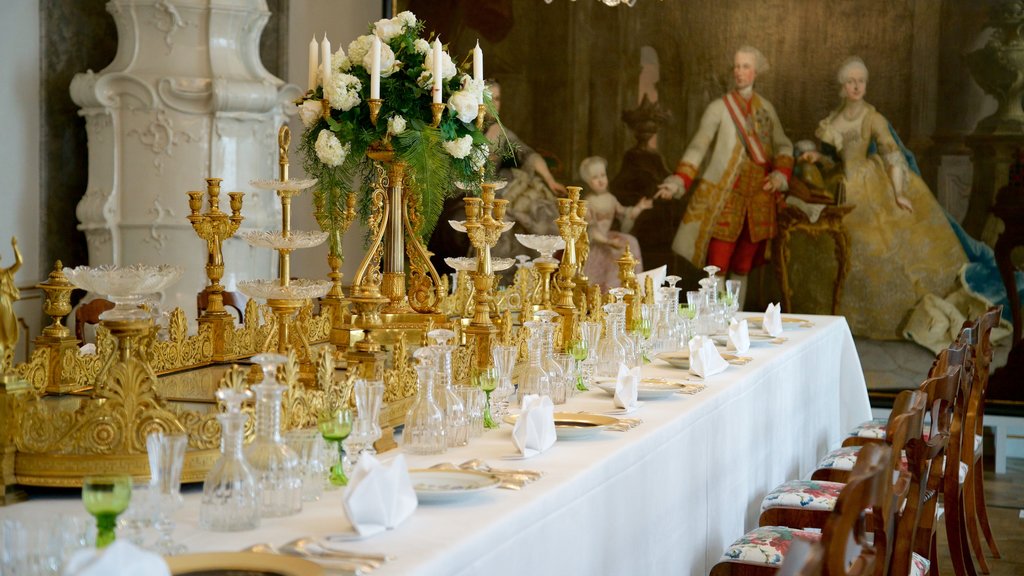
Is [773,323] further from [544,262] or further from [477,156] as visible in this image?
[477,156]

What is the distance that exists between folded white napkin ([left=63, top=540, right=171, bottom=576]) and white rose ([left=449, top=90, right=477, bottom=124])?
299cm

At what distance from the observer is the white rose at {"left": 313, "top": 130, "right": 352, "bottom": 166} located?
4543mm

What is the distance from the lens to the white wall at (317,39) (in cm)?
1108

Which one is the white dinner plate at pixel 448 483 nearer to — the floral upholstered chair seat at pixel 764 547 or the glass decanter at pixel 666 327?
the floral upholstered chair seat at pixel 764 547

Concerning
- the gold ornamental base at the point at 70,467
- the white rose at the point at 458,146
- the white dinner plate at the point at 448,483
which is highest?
the white rose at the point at 458,146

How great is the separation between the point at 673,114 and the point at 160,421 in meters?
8.35

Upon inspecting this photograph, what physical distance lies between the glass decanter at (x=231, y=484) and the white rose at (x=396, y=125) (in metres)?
2.14

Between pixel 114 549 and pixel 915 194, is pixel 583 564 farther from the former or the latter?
pixel 915 194

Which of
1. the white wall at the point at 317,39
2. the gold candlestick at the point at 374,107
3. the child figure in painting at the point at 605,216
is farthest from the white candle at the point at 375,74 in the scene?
the white wall at the point at 317,39

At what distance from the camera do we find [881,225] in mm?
10031

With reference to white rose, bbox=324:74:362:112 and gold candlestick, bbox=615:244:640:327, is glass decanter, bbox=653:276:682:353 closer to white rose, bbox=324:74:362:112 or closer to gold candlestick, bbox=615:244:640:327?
gold candlestick, bbox=615:244:640:327

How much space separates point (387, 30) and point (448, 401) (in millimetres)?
1844

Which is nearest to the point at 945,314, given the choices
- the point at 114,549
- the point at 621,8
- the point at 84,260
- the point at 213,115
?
the point at 621,8

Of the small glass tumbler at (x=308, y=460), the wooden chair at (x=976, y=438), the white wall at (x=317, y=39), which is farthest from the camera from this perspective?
the white wall at (x=317, y=39)
